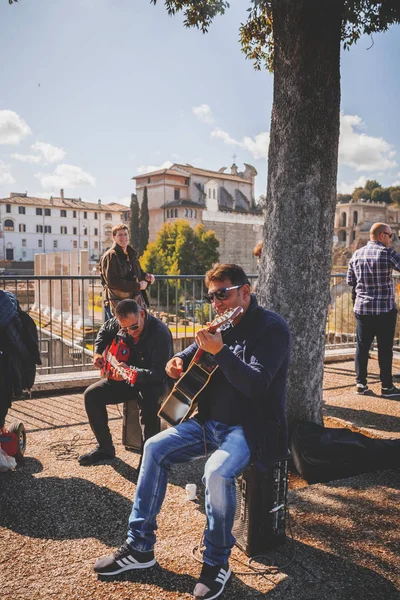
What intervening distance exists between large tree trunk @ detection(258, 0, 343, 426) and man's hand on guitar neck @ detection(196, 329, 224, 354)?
78.2 inches

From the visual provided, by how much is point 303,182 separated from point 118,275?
9.98 feet

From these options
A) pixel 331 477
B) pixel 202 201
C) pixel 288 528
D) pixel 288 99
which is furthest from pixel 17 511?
pixel 202 201

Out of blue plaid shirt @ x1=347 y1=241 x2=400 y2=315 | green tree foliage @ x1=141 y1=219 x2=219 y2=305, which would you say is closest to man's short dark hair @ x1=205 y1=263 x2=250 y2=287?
blue plaid shirt @ x1=347 y1=241 x2=400 y2=315

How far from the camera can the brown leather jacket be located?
6.52 meters

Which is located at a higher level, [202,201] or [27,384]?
[202,201]

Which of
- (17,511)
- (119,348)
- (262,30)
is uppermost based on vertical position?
(262,30)

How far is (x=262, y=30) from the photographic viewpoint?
7.55 metres

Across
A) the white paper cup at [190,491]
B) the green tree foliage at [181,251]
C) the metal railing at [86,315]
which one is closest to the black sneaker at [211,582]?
the white paper cup at [190,491]

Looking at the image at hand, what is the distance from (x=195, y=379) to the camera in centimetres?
302

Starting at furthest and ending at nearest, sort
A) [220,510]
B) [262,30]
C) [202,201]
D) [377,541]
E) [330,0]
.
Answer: [202,201] < [262,30] < [330,0] < [377,541] < [220,510]

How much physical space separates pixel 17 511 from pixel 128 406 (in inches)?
51.3

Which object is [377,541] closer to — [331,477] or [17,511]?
[331,477]

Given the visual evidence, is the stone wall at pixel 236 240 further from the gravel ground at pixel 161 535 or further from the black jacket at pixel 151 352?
the gravel ground at pixel 161 535

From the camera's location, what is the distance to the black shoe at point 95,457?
436 cm
